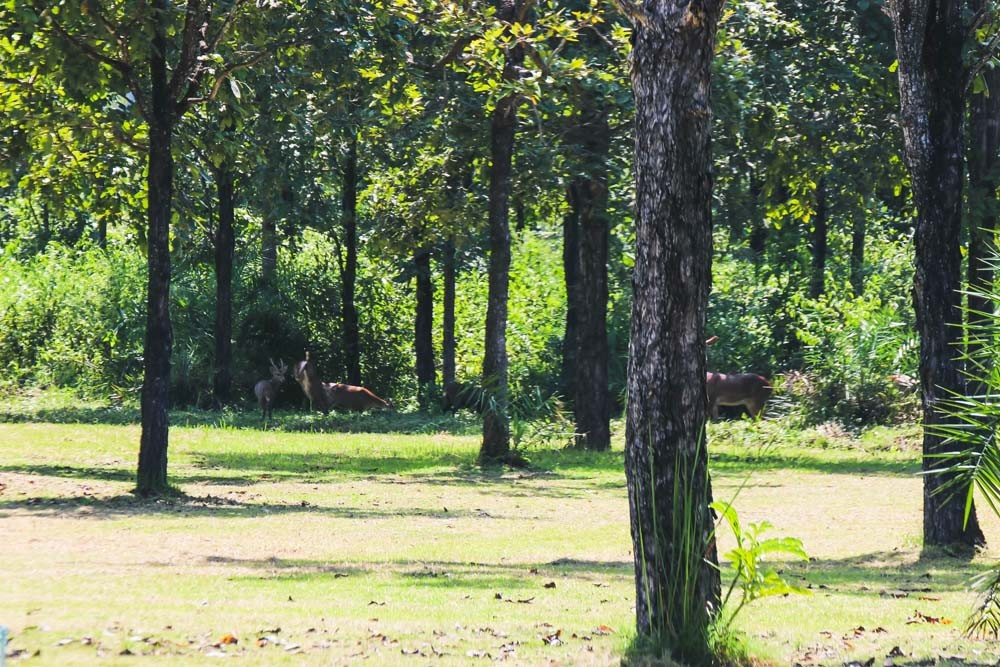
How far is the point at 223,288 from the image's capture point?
32.9 meters

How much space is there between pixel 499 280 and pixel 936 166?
1060cm

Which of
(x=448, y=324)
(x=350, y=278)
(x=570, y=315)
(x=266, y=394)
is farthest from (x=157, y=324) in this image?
(x=350, y=278)

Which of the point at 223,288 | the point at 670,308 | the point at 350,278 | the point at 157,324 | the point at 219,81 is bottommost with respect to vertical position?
the point at 670,308

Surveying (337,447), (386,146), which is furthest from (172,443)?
(386,146)

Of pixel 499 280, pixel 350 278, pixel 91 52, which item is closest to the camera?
pixel 91 52

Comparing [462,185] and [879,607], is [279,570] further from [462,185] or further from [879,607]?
[462,185]

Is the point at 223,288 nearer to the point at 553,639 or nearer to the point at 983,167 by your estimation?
the point at 983,167

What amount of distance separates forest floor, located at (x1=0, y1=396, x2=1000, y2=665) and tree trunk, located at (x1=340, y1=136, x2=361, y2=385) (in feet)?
35.8

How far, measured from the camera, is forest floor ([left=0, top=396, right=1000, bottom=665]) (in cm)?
804

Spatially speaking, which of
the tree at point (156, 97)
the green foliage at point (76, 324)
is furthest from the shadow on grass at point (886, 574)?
the green foliage at point (76, 324)

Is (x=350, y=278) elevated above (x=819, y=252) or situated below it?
below

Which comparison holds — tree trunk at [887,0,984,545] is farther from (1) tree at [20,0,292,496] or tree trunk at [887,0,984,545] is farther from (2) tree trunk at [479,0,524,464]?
(2) tree trunk at [479,0,524,464]

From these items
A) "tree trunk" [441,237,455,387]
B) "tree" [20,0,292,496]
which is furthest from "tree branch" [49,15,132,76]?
"tree trunk" [441,237,455,387]

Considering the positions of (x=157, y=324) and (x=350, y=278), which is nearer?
(x=157, y=324)
